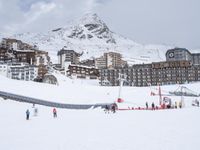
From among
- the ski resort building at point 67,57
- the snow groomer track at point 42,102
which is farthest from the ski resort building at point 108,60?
the snow groomer track at point 42,102

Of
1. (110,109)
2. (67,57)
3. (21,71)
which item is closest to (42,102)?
(110,109)

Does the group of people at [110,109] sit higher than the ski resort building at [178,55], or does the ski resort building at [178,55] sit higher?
the ski resort building at [178,55]

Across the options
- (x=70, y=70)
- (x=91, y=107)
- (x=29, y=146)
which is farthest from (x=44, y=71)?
(x=29, y=146)

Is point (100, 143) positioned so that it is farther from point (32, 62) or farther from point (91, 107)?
point (32, 62)

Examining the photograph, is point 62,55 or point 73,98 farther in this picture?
point 62,55

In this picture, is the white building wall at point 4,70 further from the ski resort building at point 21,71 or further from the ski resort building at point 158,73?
the ski resort building at point 158,73

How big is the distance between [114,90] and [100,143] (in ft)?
224

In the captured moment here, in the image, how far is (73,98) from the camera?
2398 inches

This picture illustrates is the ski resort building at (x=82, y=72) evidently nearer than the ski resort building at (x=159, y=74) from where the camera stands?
No

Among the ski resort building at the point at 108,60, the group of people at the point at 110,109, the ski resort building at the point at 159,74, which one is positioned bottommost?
the group of people at the point at 110,109

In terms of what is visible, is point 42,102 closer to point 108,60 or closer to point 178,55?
point 108,60

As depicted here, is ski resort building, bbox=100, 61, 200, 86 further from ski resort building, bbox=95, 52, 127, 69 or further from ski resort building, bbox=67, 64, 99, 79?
ski resort building, bbox=95, 52, 127, 69

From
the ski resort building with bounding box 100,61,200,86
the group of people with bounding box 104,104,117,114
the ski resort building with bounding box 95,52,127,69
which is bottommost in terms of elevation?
the group of people with bounding box 104,104,117,114

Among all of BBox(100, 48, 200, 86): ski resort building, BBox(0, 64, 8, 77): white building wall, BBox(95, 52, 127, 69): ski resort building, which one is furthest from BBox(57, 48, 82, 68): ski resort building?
BBox(0, 64, 8, 77): white building wall
